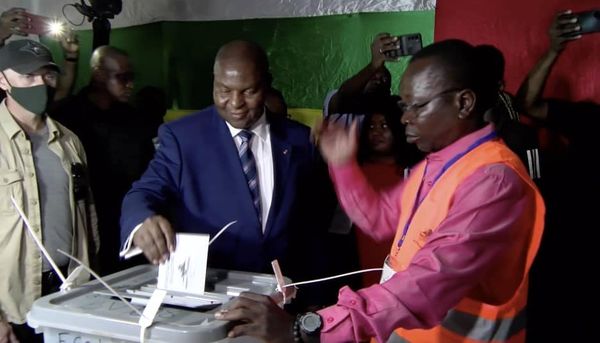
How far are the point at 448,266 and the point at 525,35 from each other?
175 cm

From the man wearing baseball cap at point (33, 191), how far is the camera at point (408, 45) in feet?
4.34

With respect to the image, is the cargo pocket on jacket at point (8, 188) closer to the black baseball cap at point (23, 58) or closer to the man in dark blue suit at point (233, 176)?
the black baseball cap at point (23, 58)

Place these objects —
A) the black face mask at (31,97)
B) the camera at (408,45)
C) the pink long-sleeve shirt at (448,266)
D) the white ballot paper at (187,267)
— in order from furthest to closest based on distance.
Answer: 1. the camera at (408,45)
2. the black face mask at (31,97)
3. the white ballot paper at (187,267)
4. the pink long-sleeve shirt at (448,266)

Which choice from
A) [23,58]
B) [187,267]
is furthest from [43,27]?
[187,267]

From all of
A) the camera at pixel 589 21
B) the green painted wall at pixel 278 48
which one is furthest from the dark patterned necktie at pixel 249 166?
the green painted wall at pixel 278 48

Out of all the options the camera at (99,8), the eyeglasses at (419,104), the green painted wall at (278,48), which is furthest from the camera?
the camera at (99,8)

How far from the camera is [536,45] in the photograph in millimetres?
2426

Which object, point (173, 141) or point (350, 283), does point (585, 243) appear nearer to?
point (350, 283)

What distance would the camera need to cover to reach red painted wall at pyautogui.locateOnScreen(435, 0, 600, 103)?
2.27 meters

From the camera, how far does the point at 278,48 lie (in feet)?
11.0

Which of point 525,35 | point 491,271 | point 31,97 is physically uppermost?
point 525,35

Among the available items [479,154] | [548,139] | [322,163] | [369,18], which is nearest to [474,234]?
[479,154]

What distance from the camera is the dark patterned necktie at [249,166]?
1635mm

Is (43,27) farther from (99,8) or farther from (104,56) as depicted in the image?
(99,8)
